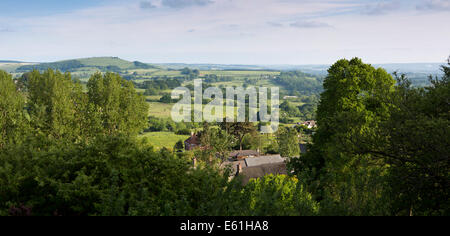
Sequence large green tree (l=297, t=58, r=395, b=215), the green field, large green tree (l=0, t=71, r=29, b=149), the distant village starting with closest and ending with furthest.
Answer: large green tree (l=297, t=58, r=395, b=215) < large green tree (l=0, t=71, r=29, b=149) < the distant village < the green field

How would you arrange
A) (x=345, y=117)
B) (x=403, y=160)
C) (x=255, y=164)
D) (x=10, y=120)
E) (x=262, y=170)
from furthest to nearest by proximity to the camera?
1. (x=255, y=164)
2. (x=262, y=170)
3. (x=10, y=120)
4. (x=345, y=117)
5. (x=403, y=160)

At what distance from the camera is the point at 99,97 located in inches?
1428

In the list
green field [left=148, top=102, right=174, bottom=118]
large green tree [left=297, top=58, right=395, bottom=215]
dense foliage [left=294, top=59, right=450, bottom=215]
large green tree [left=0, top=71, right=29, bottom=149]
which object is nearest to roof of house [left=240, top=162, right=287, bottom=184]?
large green tree [left=297, top=58, right=395, bottom=215]

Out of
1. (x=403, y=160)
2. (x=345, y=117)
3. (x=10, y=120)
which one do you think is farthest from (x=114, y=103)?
(x=403, y=160)

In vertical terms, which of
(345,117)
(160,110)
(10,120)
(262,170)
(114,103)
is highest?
(345,117)

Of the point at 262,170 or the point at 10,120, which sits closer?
the point at 10,120

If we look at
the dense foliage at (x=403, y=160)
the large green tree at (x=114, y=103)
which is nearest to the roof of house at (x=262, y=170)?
the large green tree at (x=114, y=103)

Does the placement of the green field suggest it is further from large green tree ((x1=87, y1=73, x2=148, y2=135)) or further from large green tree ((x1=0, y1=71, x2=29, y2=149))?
large green tree ((x1=0, y1=71, x2=29, y2=149))

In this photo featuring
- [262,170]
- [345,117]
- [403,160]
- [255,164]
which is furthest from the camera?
[255,164]

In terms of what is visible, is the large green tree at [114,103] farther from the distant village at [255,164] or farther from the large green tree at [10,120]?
the distant village at [255,164]

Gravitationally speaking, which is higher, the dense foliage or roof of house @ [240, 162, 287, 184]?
the dense foliage

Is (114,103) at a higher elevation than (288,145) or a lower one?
higher

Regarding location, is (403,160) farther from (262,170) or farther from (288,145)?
(288,145)

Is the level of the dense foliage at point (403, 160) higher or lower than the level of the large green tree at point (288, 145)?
higher
